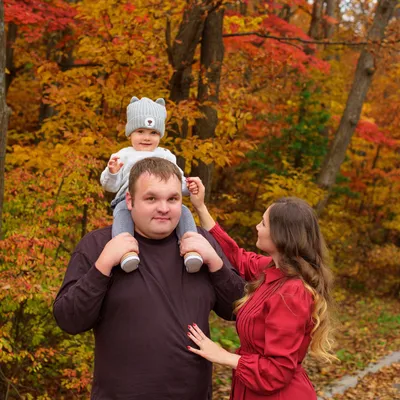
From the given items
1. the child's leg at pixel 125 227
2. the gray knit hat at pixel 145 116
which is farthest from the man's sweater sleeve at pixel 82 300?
the gray knit hat at pixel 145 116

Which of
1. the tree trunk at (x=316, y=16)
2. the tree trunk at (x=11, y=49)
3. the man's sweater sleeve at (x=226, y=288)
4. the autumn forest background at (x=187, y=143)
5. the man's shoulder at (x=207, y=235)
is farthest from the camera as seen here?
the tree trunk at (x=316, y=16)

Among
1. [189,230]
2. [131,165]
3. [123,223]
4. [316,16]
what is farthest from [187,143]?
[316,16]

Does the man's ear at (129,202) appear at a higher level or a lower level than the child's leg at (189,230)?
higher

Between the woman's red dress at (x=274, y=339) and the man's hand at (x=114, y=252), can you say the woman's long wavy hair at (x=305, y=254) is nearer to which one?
the woman's red dress at (x=274, y=339)

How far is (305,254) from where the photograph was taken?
2.70 meters

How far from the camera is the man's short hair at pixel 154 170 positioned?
8.61 ft

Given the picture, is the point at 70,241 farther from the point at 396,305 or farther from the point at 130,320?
the point at 396,305

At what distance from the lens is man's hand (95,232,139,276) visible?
2438 millimetres

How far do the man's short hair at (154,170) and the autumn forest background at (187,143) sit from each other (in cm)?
213

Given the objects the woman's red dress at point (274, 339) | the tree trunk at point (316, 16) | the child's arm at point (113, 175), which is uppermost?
the tree trunk at point (316, 16)

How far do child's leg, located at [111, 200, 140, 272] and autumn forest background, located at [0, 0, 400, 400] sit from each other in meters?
1.85

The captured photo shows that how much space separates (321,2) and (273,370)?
686 inches

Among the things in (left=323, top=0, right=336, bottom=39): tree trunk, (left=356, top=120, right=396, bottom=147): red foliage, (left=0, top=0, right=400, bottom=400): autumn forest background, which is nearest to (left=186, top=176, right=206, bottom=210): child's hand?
(left=0, top=0, right=400, bottom=400): autumn forest background

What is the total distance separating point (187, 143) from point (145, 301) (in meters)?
4.54
